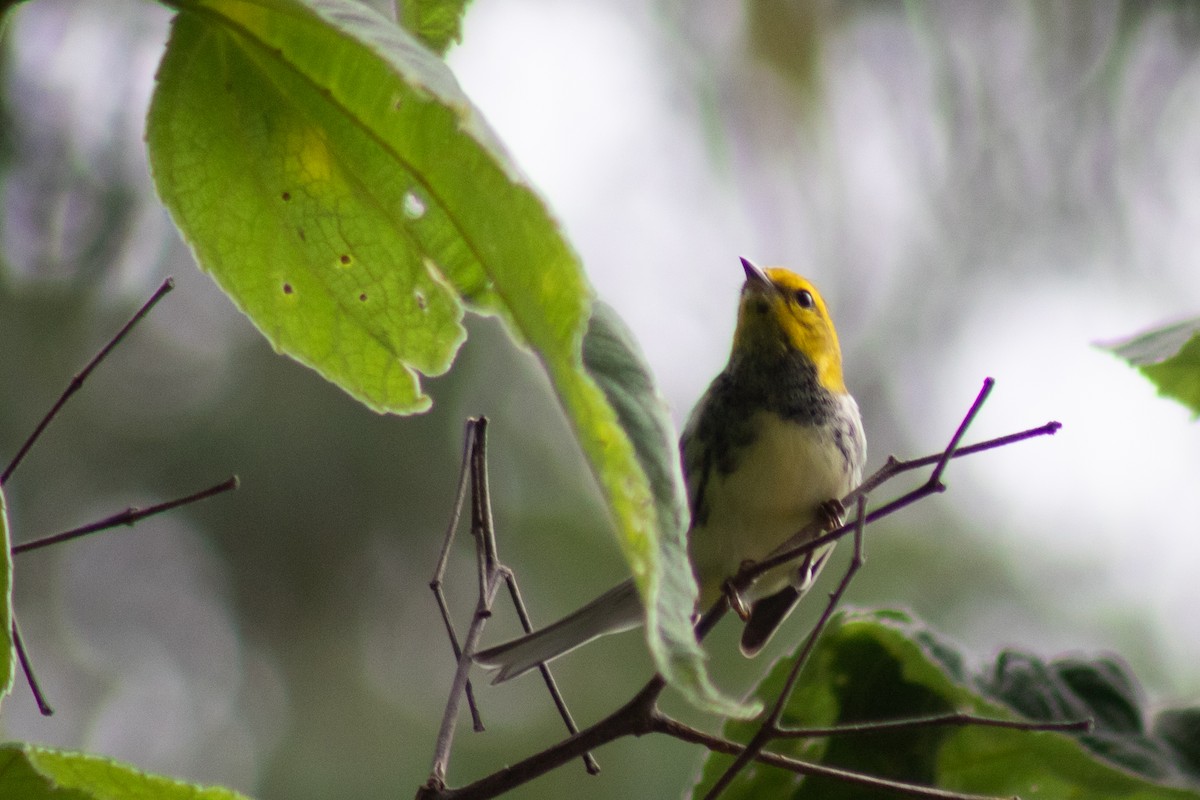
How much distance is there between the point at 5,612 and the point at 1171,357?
1.06 metres

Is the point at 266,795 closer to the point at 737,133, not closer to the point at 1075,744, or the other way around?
the point at 737,133

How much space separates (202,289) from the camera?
7.94 m

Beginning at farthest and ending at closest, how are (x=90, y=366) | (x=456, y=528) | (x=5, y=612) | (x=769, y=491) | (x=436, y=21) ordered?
(x=769, y=491) → (x=456, y=528) → (x=90, y=366) → (x=436, y=21) → (x=5, y=612)

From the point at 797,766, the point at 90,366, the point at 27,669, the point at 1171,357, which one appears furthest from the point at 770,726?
the point at 90,366

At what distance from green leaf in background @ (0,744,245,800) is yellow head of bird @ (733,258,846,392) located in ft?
7.88

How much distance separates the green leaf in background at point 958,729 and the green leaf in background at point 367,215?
1.72 feet

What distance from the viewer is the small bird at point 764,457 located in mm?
2684

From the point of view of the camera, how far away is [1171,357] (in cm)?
119

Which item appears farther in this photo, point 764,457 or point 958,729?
point 764,457

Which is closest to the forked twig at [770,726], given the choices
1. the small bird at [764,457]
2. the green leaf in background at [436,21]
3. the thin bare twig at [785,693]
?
the thin bare twig at [785,693]

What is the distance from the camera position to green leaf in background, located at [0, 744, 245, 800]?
73cm

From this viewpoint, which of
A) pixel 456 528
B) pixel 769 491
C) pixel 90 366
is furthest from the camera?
pixel 769 491

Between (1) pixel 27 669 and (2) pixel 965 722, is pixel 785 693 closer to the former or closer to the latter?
(2) pixel 965 722

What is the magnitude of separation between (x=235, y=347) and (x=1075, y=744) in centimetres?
775
